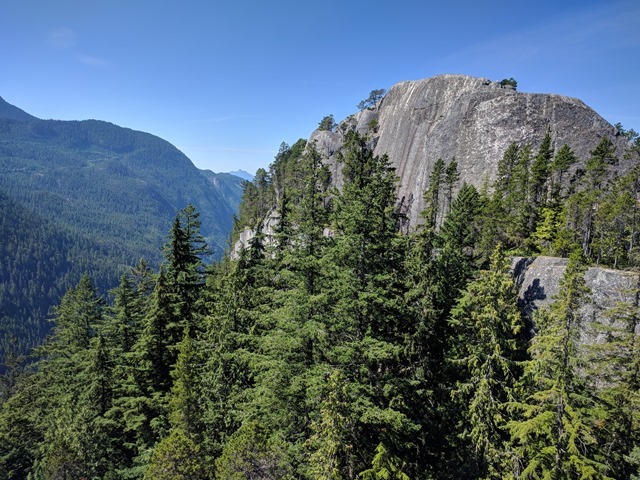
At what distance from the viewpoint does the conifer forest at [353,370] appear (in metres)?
14.7

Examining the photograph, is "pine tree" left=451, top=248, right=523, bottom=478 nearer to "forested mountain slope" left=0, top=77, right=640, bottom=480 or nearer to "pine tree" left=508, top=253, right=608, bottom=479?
"forested mountain slope" left=0, top=77, right=640, bottom=480

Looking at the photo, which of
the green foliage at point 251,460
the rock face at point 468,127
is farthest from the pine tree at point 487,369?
the rock face at point 468,127

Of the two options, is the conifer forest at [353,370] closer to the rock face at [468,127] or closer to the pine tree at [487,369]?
the pine tree at [487,369]

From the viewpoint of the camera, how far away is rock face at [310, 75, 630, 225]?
51.9 meters

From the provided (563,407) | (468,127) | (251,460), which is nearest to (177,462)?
(251,460)

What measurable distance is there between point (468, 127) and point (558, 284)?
39.7 m

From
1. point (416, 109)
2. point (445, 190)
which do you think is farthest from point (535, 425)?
point (416, 109)

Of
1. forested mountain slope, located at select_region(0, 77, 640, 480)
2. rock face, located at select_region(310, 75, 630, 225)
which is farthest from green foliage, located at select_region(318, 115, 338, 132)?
forested mountain slope, located at select_region(0, 77, 640, 480)

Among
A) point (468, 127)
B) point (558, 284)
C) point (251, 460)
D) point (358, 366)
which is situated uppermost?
point (468, 127)

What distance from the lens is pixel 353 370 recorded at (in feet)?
49.4

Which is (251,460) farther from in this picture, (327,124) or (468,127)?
(327,124)

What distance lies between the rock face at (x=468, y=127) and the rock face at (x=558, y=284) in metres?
26.2

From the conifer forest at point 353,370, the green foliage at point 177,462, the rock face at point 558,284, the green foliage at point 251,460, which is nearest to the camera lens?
the green foliage at point 251,460

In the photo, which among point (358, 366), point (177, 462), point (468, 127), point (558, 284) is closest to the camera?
point (358, 366)
